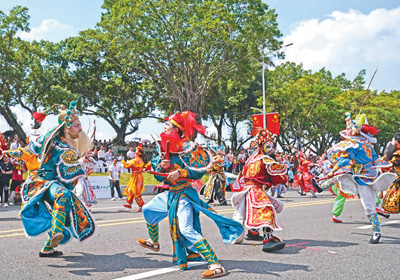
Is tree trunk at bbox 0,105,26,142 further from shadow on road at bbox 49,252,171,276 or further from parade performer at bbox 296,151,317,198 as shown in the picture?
shadow on road at bbox 49,252,171,276

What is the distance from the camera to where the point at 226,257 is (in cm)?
590

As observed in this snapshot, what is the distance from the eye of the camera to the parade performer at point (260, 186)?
6477 millimetres

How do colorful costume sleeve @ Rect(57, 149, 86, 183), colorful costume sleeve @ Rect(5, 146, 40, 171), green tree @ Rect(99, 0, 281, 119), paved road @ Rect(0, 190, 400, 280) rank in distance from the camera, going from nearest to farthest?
paved road @ Rect(0, 190, 400, 280)
colorful costume sleeve @ Rect(57, 149, 86, 183)
colorful costume sleeve @ Rect(5, 146, 40, 171)
green tree @ Rect(99, 0, 281, 119)

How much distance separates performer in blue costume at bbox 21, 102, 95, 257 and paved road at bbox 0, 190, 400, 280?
41cm

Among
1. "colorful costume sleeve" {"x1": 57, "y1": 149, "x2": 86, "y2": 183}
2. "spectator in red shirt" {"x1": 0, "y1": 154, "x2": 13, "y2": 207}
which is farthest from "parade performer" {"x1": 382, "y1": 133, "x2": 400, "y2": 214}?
"spectator in red shirt" {"x1": 0, "y1": 154, "x2": 13, "y2": 207}

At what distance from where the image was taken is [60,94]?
30156mm

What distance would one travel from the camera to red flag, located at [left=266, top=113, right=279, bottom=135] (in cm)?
2686

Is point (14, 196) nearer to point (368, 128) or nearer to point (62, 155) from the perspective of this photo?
point (62, 155)

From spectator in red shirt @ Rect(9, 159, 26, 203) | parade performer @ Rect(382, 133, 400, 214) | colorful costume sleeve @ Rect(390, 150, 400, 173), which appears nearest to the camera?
parade performer @ Rect(382, 133, 400, 214)

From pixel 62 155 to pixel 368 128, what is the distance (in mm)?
5347

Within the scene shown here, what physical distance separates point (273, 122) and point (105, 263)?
22998mm

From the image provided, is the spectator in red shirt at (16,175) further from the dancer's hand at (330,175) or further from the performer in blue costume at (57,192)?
the dancer's hand at (330,175)

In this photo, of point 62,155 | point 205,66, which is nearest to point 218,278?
point 62,155

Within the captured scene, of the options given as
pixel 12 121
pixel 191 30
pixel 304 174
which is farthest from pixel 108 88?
pixel 304 174
